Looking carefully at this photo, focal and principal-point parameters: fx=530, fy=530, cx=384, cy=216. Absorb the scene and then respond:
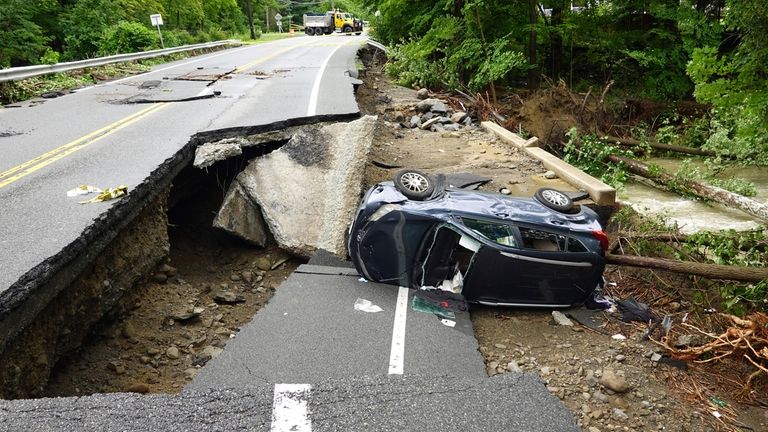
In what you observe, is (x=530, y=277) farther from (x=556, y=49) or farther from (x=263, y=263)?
(x=556, y=49)

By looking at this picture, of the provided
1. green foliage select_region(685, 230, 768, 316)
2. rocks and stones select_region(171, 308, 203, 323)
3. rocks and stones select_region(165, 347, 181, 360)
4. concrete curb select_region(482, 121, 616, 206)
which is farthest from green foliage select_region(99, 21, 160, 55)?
green foliage select_region(685, 230, 768, 316)

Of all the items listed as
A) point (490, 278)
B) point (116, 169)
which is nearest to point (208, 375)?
point (490, 278)

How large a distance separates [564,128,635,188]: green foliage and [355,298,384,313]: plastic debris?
6886 mm

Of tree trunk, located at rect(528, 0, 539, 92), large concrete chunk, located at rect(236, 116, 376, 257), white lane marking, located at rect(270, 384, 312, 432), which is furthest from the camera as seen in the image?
tree trunk, located at rect(528, 0, 539, 92)

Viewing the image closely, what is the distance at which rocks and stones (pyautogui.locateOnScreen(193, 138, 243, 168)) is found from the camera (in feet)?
25.5

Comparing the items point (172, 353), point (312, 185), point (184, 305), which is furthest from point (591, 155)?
point (172, 353)

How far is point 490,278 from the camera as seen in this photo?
551cm

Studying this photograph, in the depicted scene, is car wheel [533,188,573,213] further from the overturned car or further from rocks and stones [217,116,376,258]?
rocks and stones [217,116,376,258]

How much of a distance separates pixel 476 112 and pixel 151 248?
9.93 m

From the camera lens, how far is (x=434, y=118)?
13.2 metres

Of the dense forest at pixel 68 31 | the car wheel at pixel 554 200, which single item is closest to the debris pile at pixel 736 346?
the car wheel at pixel 554 200

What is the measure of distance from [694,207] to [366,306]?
6.72 m

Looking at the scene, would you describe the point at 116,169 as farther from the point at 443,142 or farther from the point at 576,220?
the point at 443,142

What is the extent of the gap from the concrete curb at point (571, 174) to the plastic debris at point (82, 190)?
6490 mm
